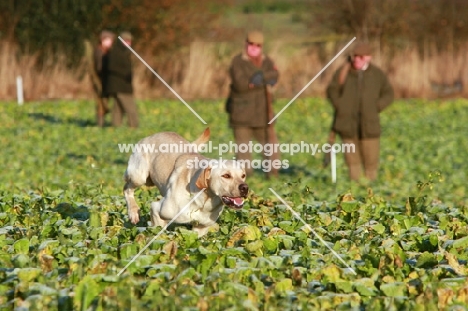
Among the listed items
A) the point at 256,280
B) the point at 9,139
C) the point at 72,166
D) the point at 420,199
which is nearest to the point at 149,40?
the point at 9,139

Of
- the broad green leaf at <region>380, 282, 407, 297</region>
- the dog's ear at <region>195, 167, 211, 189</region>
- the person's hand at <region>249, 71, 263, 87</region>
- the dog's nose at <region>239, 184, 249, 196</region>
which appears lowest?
the broad green leaf at <region>380, 282, 407, 297</region>

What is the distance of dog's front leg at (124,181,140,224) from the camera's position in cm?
866

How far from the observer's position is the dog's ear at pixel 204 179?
299 inches

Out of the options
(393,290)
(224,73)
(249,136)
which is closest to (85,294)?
(393,290)

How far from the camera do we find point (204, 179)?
24.9 ft

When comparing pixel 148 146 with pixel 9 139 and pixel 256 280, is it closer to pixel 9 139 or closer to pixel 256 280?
pixel 256 280

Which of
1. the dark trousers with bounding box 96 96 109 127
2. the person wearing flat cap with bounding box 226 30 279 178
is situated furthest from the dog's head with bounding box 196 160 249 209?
the dark trousers with bounding box 96 96 109 127

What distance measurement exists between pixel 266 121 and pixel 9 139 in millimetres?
8385

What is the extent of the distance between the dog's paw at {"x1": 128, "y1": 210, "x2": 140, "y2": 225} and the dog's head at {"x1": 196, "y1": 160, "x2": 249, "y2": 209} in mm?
1221

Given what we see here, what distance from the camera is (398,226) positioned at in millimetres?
8344

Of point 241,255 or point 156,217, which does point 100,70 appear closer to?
point 156,217

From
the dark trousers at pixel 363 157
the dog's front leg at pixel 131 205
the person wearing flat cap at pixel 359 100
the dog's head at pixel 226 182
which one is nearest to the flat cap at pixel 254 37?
the person wearing flat cap at pixel 359 100

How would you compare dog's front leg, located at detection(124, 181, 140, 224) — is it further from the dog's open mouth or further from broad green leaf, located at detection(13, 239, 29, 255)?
broad green leaf, located at detection(13, 239, 29, 255)

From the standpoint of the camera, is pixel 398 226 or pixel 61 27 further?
pixel 61 27
